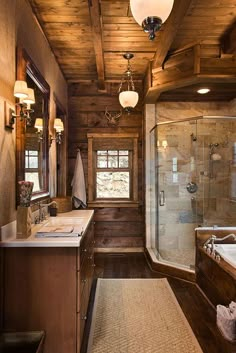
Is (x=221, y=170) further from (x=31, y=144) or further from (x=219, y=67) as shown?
(x=31, y=144)

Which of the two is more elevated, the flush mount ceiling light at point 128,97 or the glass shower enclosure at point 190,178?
the flush mount ceiling light at point 128,97

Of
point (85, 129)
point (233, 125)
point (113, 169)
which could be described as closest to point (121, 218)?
point (113, 169)

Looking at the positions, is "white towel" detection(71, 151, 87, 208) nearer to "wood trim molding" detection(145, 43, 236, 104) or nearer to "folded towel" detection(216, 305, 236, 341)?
"wood trim molding" detection(145, 43, 236, 104)

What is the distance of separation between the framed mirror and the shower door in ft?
6.27

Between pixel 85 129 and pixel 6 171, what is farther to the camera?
pixel 85 129

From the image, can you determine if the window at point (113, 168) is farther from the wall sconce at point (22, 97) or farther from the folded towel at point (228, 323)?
the folded towel at point (228, 323)

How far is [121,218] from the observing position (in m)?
4.64

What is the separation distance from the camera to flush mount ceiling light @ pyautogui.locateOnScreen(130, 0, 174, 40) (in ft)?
5.33

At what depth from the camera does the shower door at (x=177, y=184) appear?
4.30 m

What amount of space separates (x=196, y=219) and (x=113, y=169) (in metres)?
1.63

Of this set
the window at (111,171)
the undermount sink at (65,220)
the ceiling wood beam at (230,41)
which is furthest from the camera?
the window at (111,171)

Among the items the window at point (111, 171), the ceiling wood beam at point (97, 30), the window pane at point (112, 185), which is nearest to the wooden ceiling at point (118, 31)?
the ceiling wood beam at point (97, 30)

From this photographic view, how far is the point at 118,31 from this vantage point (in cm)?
301

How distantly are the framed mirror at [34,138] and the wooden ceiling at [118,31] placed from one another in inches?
24.5
